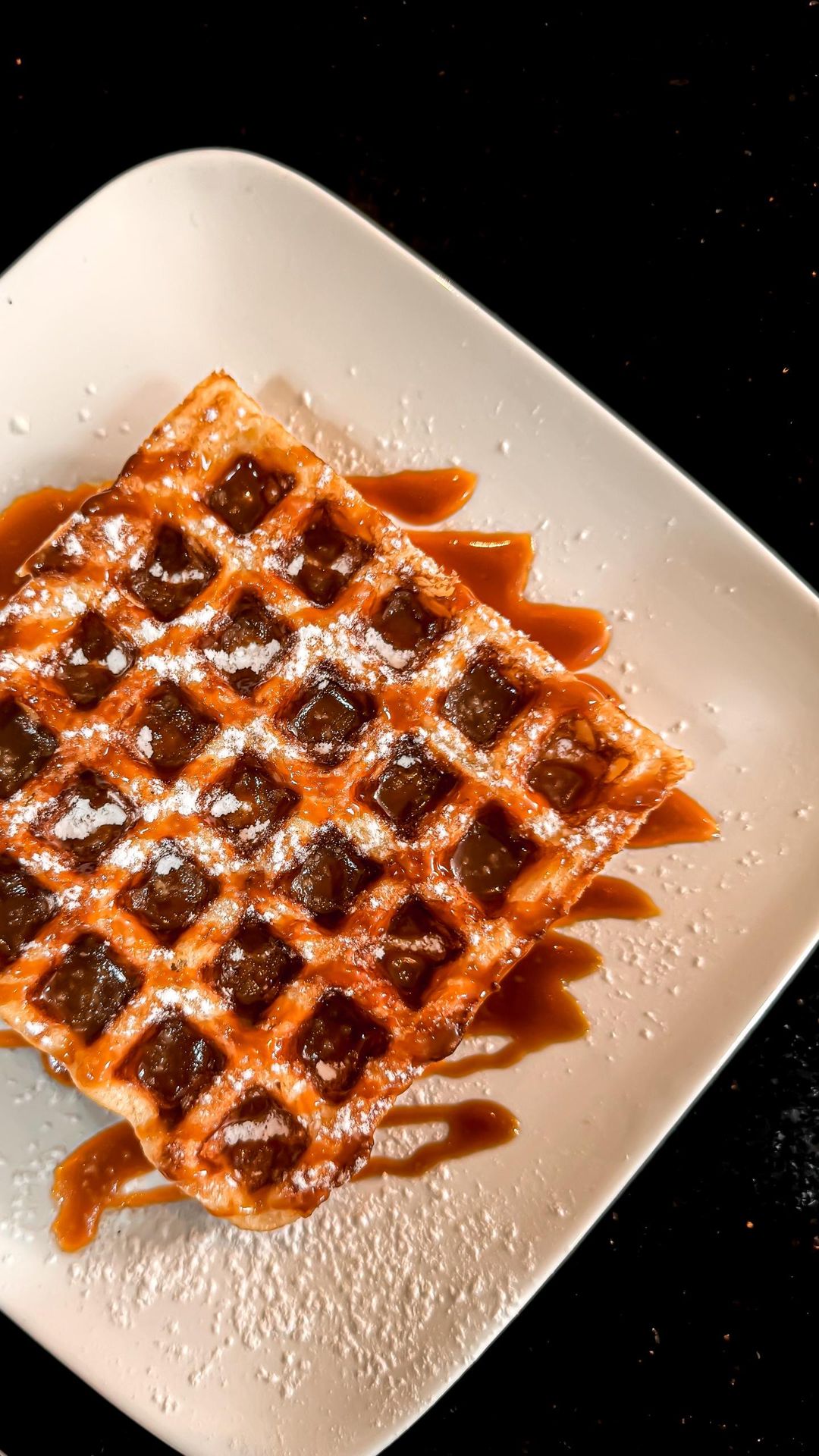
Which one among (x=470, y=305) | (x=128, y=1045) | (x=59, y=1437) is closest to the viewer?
(x=128, y=1045)

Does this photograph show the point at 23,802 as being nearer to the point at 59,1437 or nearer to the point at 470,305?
the point at 470,305

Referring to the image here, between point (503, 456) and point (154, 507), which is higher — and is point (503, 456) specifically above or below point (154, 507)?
above

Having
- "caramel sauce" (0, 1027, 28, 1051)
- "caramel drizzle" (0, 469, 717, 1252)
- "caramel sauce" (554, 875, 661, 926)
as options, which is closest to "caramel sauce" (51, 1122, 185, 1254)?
"caramel drizzle" (0, 469, 717, 1252)

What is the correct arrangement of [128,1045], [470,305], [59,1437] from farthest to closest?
[59,1437], [470,305], [128,1045]

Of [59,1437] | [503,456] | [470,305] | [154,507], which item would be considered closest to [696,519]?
[503,456]

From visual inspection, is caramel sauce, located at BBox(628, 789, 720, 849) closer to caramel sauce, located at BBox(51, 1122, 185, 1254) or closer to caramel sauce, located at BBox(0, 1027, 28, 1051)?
caramel sauce, located at BBox(51, 1122, 185, 1254)

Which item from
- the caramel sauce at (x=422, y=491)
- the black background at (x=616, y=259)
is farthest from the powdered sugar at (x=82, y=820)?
the black background at (x=616, y=259)

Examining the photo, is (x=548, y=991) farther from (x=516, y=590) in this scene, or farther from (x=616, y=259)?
(x=616, y=259)
